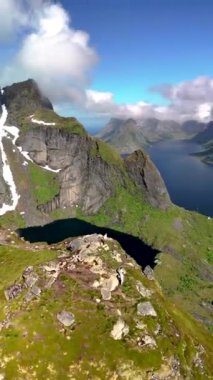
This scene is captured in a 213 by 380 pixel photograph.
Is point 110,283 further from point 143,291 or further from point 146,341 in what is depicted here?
point 146,341

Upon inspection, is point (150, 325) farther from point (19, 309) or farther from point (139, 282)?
point (19, 309)

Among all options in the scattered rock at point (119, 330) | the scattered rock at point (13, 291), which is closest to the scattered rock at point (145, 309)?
the scattered rock at point (119, 330)

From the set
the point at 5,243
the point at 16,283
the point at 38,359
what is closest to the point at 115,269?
the point at 16,283

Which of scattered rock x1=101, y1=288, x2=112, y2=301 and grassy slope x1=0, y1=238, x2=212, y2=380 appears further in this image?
scattered rock x1=101, y1=288, x2=112, y2=301

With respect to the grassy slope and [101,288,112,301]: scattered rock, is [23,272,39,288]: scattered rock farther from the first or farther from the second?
[101,288,112,301]: scattered rock

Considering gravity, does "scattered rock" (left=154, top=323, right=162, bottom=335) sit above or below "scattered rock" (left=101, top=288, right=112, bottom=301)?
below

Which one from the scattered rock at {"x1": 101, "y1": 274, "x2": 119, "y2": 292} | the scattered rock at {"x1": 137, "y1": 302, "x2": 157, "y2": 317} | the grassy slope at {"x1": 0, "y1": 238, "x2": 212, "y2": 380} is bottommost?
the grassy slope at {"x1": 0, "y1": 238, "x2": 212, "y2": 380}

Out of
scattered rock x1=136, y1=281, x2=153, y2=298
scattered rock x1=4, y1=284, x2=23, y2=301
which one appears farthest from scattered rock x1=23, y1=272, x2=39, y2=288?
scattered rock x1=136, y1=281, x2=153, y2=298
